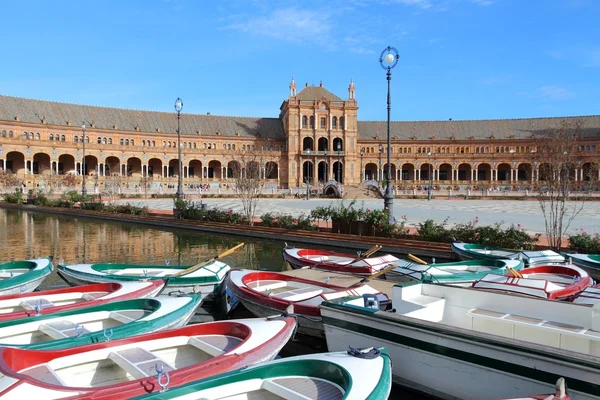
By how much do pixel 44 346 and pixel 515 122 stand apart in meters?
107

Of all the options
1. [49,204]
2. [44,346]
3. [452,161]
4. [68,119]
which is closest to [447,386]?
[44,346]

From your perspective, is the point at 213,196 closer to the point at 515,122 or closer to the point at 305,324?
the point at 305,324

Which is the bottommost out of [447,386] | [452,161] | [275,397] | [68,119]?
[447,386]

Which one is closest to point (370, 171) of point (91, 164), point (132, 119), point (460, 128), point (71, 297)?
point (460, 128)

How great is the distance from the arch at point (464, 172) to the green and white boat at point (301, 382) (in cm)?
9931

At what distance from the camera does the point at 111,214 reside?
3488 cm

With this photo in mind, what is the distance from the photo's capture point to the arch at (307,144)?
93.2 metres

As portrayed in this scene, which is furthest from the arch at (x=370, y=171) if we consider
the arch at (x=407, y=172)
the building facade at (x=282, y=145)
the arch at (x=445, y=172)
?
the arch at (x=445, y=172)

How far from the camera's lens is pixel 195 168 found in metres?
93.2

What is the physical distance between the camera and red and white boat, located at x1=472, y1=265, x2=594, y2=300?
922cm

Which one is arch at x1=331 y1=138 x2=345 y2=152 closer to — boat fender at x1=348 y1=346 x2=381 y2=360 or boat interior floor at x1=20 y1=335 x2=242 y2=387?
boat interior floor at x1=20 y1=335 x2=242 y2=387

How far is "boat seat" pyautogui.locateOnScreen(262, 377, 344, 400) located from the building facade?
232 feet

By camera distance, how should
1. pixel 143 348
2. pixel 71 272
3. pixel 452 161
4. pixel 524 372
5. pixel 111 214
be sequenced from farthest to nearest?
1. pixel 452 161
2. pixel 111 214
3. pixel 71 272
4. pixel 143 348
5. pixel 524 372

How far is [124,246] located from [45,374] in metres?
17.5
